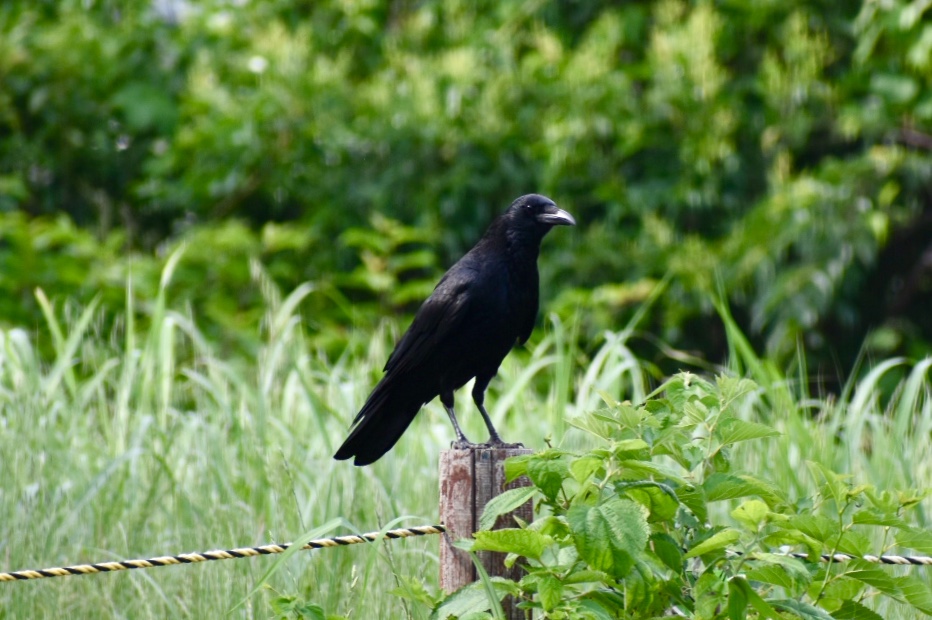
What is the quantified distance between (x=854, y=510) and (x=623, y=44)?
18.2 feet

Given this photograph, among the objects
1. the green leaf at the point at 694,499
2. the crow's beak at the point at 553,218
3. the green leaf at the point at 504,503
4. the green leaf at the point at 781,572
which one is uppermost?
the crow's beak at the point at 553,218

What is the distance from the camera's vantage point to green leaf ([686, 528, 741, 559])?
1704 millimetres

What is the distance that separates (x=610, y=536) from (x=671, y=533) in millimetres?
267

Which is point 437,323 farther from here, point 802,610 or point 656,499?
point 802,610

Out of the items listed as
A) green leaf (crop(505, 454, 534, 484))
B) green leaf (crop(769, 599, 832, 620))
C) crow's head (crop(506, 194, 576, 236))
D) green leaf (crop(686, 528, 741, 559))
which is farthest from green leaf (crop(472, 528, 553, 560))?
crow's head (crop(506, 194, 576, 236))

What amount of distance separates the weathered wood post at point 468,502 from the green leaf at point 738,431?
39 cm

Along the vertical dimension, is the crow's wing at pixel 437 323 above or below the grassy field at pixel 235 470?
above

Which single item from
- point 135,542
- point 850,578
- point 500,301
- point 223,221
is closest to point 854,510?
point 850,578

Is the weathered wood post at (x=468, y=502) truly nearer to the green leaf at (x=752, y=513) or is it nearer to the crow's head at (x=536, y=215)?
the green leaf at (x=752, y=513)

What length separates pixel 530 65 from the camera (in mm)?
6875

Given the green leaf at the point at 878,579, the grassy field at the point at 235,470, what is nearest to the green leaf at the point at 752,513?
the green leaf at the point at 878,579

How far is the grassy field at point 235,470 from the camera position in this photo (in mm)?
2939

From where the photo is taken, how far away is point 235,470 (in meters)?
3.54

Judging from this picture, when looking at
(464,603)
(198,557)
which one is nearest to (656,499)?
(464,603)
